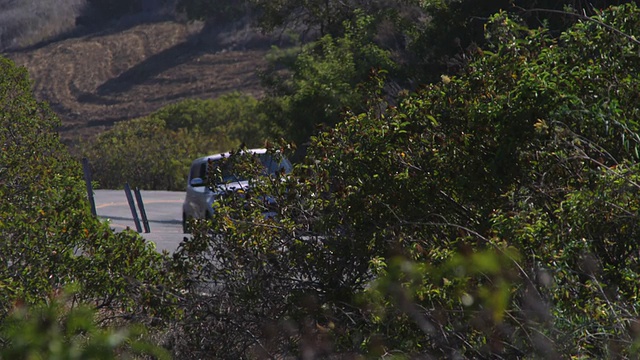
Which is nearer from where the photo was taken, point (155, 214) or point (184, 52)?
point (155, 214)

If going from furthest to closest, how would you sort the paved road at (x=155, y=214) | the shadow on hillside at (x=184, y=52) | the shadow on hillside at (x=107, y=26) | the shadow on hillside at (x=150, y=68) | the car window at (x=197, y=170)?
1. the shadow on hillside at (x=107, y=26)
2. the shadow on hillside at (x=184, y=52)
3. the shadow on hillside at (x=150, y=68)
4. the paved road at (x=155, y=214)
5. the car window at (x=197, y=170)

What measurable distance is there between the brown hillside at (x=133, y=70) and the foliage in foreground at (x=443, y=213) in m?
69.2

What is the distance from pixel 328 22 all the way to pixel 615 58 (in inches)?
1058

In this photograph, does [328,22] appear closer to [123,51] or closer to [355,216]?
[355,216]

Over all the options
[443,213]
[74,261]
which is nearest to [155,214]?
[74,261]

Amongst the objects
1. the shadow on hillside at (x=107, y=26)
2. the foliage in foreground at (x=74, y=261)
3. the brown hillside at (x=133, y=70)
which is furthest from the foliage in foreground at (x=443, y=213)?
the shadow on hillside at (x=107, y=26)

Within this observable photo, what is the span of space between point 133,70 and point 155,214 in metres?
62.5

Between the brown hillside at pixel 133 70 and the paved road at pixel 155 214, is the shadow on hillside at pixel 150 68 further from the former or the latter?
the paved road at pixel 155 214

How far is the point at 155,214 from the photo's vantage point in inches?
1077

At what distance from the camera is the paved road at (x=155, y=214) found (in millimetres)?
19938

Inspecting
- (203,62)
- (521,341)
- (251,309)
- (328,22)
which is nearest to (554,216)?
(521,341)

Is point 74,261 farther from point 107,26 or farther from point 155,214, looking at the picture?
point 107,26

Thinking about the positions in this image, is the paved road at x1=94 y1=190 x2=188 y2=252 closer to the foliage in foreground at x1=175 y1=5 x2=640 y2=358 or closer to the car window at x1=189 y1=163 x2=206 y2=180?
the car window at x1=189 y1=163 x2=206 y2=180

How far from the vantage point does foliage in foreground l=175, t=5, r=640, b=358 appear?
5520mm
